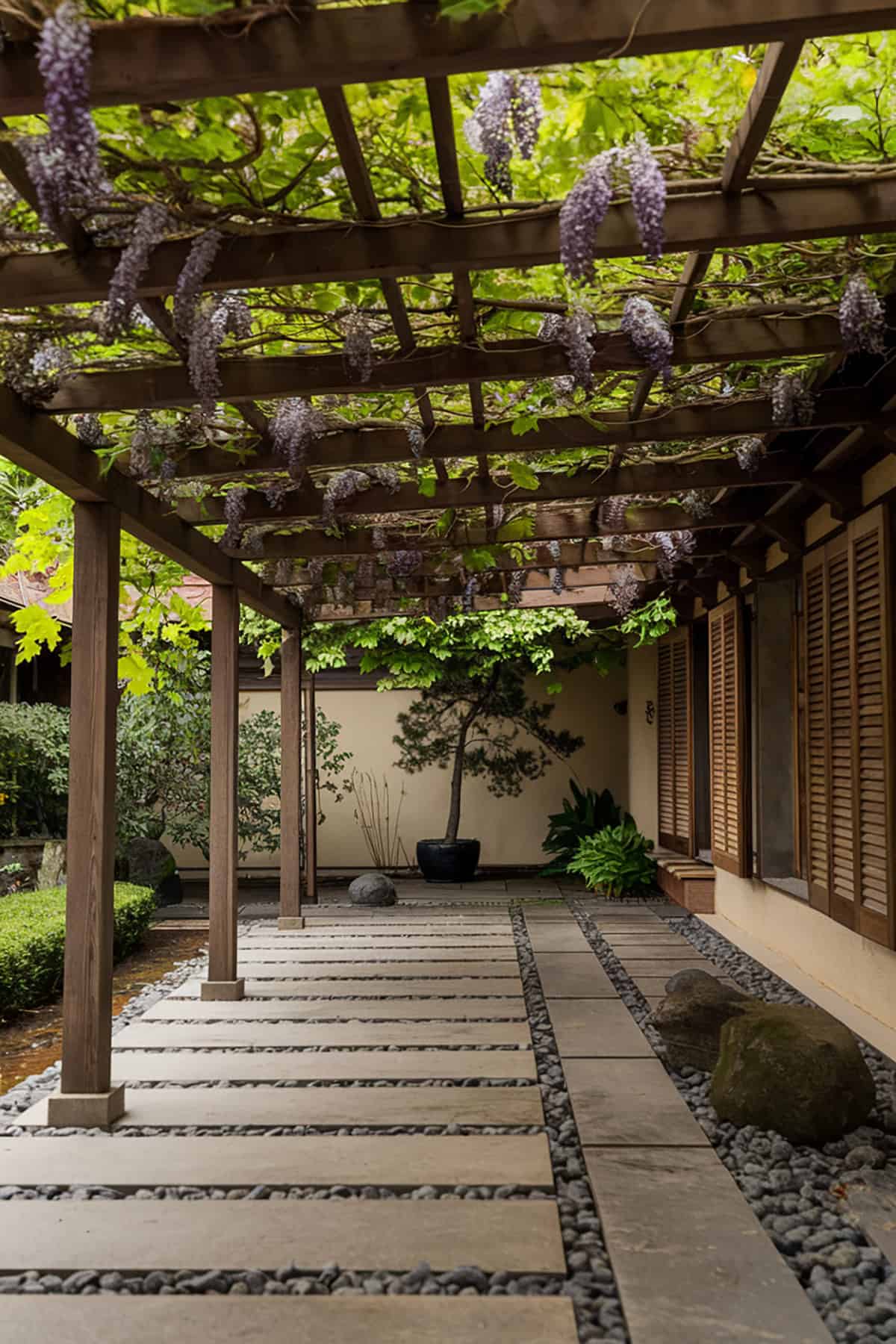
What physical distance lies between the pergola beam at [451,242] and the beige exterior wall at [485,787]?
8.91 metres

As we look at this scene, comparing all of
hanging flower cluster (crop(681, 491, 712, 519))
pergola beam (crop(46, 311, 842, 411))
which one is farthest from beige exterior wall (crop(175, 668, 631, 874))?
pergola beam (crop(46, 311, 842, 411))

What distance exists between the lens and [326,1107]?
3811 mm

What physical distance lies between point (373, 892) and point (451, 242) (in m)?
7.03

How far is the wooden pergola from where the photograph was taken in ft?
5.64

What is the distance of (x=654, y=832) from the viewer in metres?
9.98

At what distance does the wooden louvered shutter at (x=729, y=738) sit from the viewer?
6.74 m

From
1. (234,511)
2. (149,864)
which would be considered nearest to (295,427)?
(234,511)

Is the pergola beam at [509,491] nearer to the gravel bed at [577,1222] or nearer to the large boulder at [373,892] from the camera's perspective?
the gravel bed at [577,1222]

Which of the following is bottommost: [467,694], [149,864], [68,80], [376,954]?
[376,954]

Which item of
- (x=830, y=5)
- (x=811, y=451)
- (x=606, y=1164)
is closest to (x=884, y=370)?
(x=811, y=451)

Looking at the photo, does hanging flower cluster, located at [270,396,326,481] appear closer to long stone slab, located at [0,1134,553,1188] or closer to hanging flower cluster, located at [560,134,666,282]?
hanging flower cluster, located at [560,134,666,282]

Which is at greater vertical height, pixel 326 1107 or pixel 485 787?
pixel 485 787

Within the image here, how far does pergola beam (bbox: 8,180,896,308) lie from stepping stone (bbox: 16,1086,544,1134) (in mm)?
2544

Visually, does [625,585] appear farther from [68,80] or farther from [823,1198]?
[68,80]
